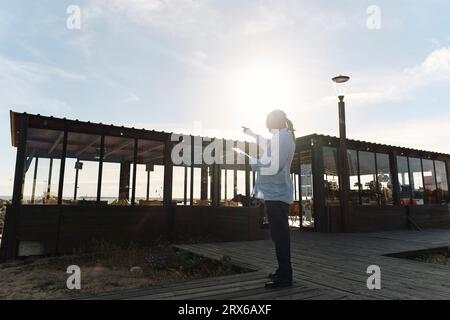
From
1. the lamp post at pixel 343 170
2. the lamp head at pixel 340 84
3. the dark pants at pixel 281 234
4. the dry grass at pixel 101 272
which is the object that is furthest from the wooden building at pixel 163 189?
the dark pants at pixel 281 234

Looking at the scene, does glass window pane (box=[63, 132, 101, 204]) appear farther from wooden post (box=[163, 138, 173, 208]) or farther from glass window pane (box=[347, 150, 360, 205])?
glass window pane (box=[347, 150, 360, 205])

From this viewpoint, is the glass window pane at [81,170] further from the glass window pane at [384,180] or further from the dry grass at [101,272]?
the glass window pane at [384,180]

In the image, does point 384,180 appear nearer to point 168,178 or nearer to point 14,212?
point 168,178

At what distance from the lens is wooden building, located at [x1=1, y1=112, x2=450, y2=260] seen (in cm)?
670

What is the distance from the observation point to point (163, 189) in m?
8.29

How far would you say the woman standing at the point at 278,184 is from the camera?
2.94m

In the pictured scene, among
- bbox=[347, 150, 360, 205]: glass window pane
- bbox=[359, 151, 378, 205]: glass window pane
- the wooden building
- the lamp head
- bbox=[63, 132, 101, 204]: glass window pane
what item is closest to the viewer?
the wooden building

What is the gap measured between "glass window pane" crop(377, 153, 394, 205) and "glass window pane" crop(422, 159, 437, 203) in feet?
7.92

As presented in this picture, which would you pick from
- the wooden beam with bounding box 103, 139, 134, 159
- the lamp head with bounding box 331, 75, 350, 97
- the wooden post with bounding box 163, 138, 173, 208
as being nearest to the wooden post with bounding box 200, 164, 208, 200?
the wooden beam with bounding box 103, 139, 134, 159

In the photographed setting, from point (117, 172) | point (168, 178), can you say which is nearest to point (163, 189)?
point (168, 178)

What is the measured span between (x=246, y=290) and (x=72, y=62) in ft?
22.1

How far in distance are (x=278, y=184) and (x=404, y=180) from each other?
10918 mm

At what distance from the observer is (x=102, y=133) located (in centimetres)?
755
